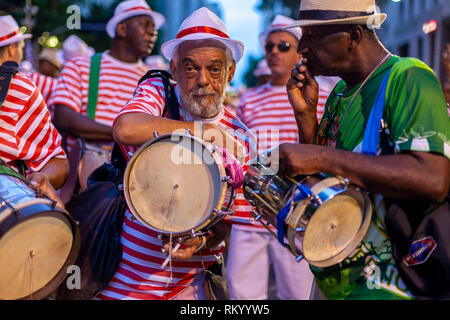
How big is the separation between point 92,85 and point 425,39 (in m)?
26.0

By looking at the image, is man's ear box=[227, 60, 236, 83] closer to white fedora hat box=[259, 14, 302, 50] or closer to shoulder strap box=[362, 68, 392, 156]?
shoulder strap box=[362, 68, 392, 156]

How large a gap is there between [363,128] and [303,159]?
367 mm

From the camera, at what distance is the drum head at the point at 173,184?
94.3 inches

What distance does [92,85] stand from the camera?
5.09 m

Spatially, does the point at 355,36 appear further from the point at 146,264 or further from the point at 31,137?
the point at 31,137

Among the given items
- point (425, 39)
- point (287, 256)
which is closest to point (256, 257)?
point (287, 256)

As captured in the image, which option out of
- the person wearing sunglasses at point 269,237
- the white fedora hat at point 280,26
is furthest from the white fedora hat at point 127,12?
the person wearing sunglasses at point 269,237

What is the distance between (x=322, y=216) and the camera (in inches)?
82.0

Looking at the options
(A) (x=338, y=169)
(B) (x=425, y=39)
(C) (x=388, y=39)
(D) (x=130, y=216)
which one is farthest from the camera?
(C) (x=388, y=39)

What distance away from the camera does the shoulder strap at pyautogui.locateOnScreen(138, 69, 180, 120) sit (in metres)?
3.02

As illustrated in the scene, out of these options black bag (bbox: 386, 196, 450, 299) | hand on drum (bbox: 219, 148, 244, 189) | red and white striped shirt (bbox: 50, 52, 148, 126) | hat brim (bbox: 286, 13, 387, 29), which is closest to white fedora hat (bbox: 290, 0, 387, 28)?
hat brim (bbox: 286, 13, 387, 29)

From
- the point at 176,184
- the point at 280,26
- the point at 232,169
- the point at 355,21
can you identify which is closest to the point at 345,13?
the point at 355,21

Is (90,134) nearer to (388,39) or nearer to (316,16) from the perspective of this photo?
(316,16)

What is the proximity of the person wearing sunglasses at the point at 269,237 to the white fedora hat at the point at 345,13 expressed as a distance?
7.84 feet
